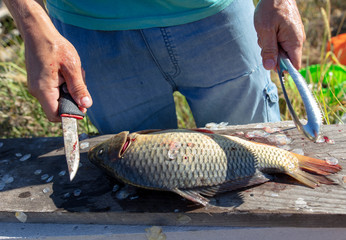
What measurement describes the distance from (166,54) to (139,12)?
0.30m

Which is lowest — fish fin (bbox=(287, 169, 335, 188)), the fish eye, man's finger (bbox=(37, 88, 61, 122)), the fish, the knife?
fish fin (bbox=(287, 169, 335, 188))

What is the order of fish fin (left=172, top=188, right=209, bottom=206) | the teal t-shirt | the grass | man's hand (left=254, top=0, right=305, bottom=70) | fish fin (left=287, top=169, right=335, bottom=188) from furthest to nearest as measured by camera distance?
the grass < the teal t-shirt < man's hand (left=254, top=0, right=305, bottom=70) < fish fin (left=287, top=169, right=335, bottom=188) < fish fin (left=172, top=188, right=209, bottom=206)

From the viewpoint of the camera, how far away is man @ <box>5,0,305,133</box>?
1685 millimetres

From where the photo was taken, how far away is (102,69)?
6.87 ft

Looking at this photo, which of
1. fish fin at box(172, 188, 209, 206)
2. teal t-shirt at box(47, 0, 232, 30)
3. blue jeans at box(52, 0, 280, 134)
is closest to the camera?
fish fin at box(172, 188, 209, 206)

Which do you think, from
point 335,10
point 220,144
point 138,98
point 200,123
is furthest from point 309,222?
point 335,10

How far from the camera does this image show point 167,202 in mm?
1570

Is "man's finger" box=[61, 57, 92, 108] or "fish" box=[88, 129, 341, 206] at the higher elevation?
"man's finger" box=[61, 57, 92, 108]

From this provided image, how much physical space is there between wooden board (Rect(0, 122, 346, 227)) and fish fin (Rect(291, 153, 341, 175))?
40mm

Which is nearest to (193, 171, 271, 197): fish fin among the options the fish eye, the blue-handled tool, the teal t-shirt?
the blue-handled tool

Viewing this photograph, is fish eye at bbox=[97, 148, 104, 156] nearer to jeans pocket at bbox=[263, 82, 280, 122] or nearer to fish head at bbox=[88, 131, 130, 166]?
fish head at bbox=[88, 131, 130, 166]

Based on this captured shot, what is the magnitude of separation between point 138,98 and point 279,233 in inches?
47.8

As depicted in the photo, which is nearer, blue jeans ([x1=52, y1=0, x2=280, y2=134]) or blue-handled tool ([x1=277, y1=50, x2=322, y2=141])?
blue-handled tool ([x1=277, y1=50, x2=322, y2=141])

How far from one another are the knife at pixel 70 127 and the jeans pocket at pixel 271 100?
4.24ft
